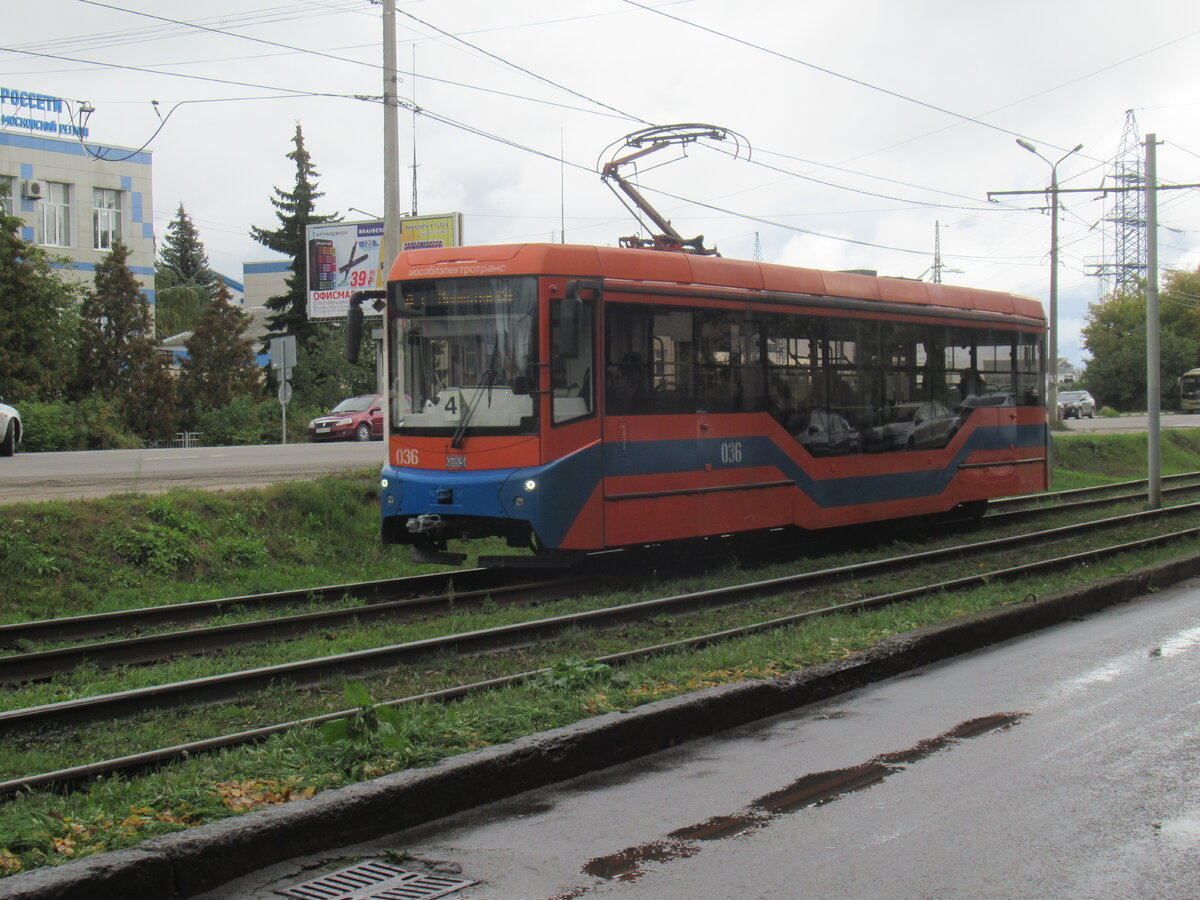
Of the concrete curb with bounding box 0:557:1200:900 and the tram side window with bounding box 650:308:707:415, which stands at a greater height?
the tram side window with bounding box 650:308:707:415

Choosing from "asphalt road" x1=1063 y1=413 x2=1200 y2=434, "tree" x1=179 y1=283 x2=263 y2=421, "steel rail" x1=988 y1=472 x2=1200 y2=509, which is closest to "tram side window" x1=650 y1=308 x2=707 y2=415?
"steel rail" x1=988 y1=472 x2=1200 y2=509

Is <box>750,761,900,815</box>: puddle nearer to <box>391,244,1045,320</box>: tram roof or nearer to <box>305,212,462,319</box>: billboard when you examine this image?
<box>391,244,1045,320</box>: tram roof

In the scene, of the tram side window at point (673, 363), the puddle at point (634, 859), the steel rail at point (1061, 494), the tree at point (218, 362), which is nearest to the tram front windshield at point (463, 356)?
the tram side window at point (673, 363)

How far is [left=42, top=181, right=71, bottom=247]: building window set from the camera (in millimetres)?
49031

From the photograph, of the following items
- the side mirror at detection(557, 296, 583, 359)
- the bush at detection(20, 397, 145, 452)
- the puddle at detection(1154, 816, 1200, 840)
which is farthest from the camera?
the bush at detection(20, 397, 145, 452)

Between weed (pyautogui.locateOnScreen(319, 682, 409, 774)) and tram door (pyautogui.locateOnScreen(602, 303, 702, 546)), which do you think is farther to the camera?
tram door (pyautogui.locateOnScreen(602, 303, 702, 546))

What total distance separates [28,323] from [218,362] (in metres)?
9.46

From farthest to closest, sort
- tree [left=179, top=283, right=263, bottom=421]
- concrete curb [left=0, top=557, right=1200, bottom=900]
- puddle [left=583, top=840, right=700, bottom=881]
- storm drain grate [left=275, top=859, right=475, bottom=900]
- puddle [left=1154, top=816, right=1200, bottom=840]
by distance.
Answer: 1. tree [left=179, top=283, right=263, bottom=421]
2. puddle [left=1154, top=816, right=1200, bottom=840]
3. puddle [left=583, top=840, right=700, bottom=881]
4. storm drain grate [left=275, top=859, right=475, bottom=900]
5. concrete curb [left=0, top=557, right=1200, bottom=900]

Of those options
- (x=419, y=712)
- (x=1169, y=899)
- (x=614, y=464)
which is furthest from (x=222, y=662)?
(x=1169, y=899)

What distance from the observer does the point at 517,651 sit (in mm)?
9156

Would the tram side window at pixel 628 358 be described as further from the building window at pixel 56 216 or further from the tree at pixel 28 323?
the building window at pixel 56 216

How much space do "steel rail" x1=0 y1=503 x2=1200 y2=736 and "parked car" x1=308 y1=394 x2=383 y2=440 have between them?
23.1 meters

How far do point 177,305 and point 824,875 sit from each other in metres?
71.1

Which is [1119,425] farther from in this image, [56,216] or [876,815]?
[876,815]
